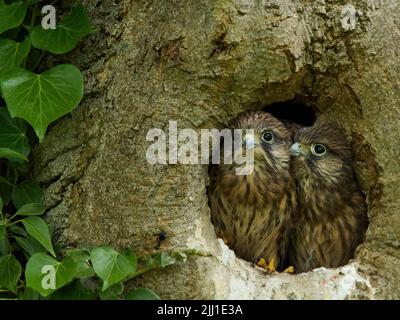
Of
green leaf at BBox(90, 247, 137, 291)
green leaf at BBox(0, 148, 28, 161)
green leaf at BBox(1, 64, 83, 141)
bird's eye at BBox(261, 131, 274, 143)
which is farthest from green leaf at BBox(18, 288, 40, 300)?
bird's eye at BBox(261, 131, 274, 143)

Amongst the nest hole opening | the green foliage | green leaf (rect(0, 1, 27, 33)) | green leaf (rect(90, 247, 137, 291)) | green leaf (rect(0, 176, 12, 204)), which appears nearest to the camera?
green leaf (rect(90, 247, 137, 291))

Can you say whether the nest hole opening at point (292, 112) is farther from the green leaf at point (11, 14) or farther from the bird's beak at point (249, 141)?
the green leaf at point (11, 14)

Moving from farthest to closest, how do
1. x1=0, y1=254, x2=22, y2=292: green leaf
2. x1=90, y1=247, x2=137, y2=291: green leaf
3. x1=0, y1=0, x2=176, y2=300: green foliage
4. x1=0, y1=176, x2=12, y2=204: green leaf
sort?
x1=0, y1=176, x2=12, y2=204: green leaf < x1=0, y1=254, x2=22, y2=292: green leaf < x1=0, y1=0, x2=176, y2=300: green foliage < x1=90, y1=247, x2=137, y2=291: green leaf

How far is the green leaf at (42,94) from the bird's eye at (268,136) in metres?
1.39

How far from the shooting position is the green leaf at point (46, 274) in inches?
177

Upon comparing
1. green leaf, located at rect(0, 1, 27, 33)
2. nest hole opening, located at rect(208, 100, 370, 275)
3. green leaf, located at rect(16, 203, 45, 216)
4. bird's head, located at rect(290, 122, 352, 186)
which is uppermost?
green leaf, located at rect(0, 1, 27, 33)

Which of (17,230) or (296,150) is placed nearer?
(17,230)

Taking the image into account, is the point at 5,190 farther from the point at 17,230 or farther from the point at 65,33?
the point at 65,33

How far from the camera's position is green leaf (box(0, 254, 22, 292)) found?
4777mm

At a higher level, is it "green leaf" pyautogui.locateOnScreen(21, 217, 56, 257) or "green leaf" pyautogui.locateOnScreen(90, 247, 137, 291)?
"green leaf" pyautogui.locateOnScreen(21, 217, 56, 257)

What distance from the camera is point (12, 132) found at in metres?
4.97

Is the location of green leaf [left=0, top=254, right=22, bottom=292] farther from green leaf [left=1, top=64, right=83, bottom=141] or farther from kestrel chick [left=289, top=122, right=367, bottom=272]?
kestrel chick [left=289, top=122, right=367, bottom=272]

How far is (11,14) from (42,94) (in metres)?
0.59

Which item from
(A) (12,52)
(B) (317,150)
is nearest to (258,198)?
(B) (317,150)
